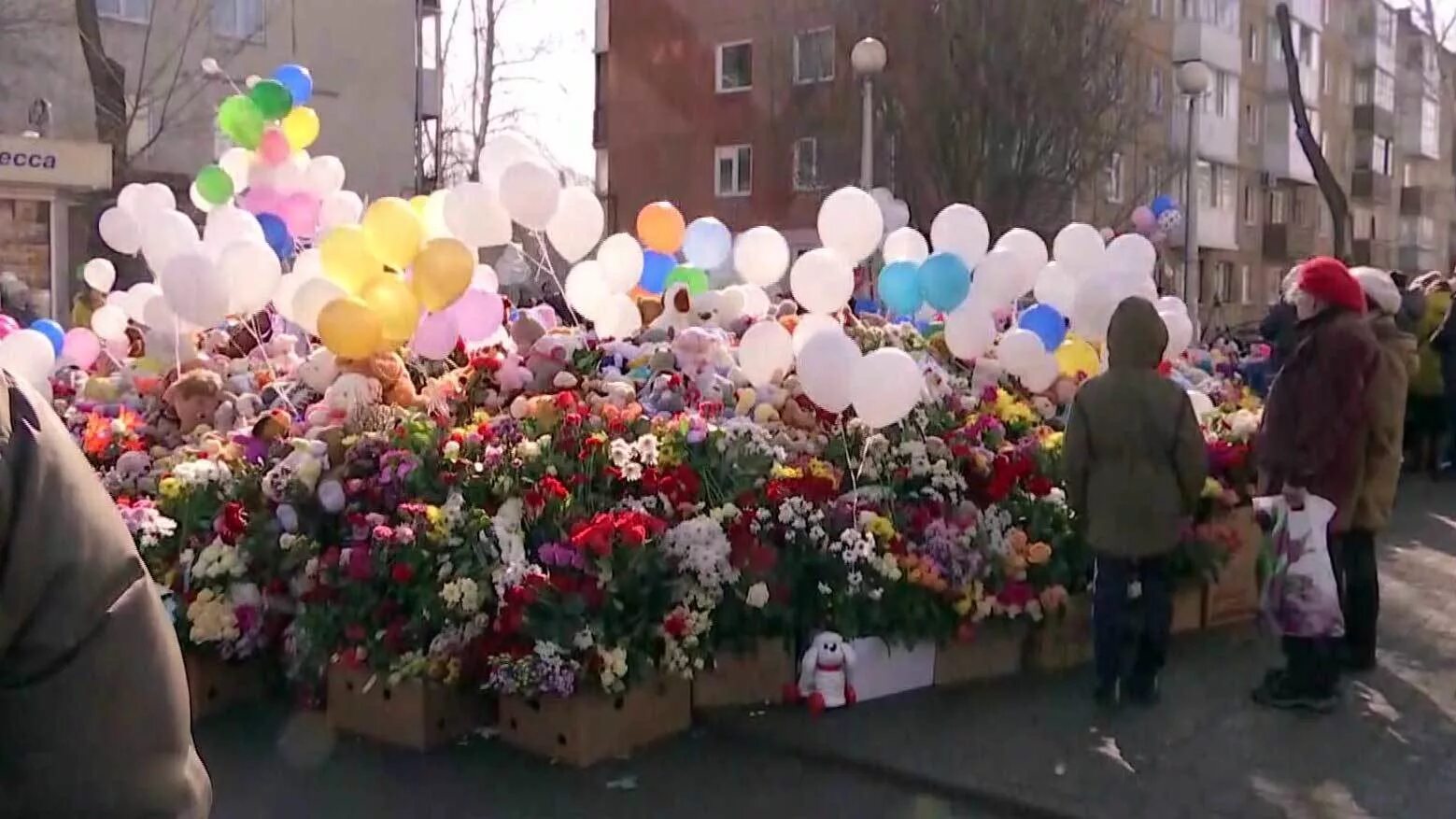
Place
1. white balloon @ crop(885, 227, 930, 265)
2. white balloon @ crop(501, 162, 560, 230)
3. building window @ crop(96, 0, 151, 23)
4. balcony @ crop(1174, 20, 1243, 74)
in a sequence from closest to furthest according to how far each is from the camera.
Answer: white balloon @ crop(501, 162, 560, 230) → white balloon @ crop(885, 227, 930, 265) → building window @ crop(96, 0, 151, 23) → balcony @ crop(1174, 20, 1243, 74)

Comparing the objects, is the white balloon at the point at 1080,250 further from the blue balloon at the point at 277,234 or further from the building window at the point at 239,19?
the building window at the point at 239,19

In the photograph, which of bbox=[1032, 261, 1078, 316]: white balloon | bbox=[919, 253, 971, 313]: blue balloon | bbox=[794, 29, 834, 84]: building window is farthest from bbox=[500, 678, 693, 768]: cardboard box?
bbox=[794, 29, 834, 84]: building window

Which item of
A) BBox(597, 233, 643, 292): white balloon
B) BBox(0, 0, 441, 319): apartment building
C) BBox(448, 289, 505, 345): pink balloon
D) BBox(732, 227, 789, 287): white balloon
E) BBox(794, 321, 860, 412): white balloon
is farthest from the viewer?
BBox(0, 0, 441, 319): apartment building

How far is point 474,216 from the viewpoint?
7227 mm

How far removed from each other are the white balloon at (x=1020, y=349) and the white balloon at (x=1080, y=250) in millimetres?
533

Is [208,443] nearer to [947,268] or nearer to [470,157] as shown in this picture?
[947,268]

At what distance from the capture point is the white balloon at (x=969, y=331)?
24.8 ft

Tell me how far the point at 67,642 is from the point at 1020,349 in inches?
261

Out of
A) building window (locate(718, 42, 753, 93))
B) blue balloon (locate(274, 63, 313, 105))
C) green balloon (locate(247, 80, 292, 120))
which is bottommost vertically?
green balloon (locate(247, 80, 292, 120))

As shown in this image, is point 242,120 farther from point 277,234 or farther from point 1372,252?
point 1372,252

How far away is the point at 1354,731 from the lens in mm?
5727

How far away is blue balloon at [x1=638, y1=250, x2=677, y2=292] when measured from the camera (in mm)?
9469

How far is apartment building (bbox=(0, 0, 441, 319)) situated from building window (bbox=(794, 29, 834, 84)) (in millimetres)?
8072

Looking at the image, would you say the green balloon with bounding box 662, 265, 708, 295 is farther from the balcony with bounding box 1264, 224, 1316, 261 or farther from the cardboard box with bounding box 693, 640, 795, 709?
the balcony with bounding box 1264, 224, 1316, 261
